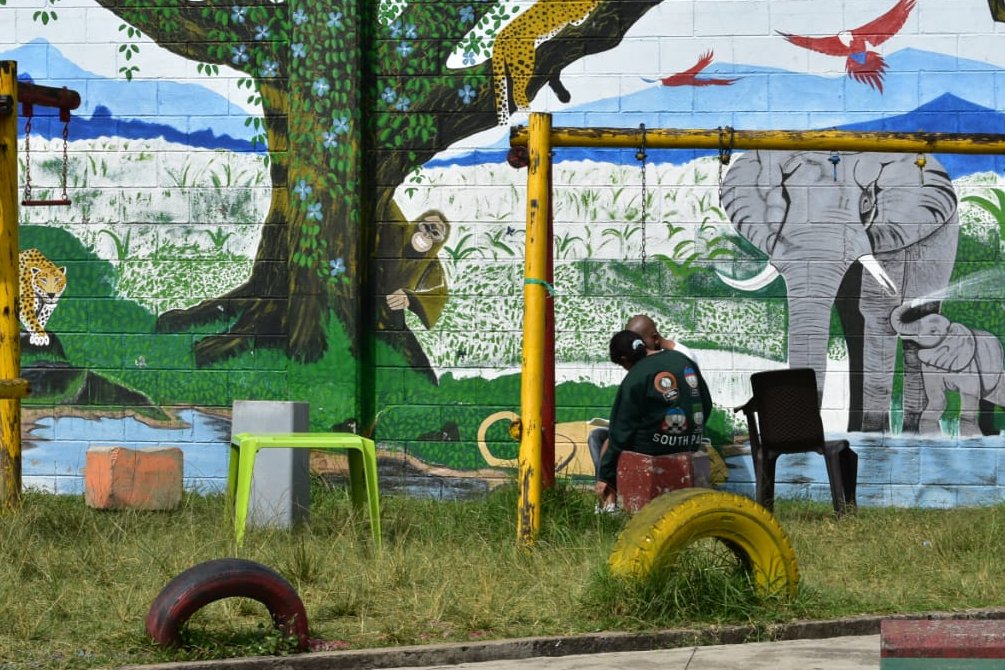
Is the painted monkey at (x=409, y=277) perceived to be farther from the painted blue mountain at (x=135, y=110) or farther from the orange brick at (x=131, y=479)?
the orange brick at (x=131, y=479)

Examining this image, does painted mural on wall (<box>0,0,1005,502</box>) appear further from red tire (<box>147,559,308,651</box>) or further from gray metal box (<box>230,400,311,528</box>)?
red tire (<box>147,559,308,651</box>)

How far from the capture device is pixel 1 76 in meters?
9.26

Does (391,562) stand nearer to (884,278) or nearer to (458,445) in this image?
(458,445)

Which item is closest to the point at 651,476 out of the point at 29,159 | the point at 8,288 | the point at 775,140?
the point at 775,140

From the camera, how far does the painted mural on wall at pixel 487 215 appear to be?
11.1 meters

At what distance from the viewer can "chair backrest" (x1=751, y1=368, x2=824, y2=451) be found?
1032cm

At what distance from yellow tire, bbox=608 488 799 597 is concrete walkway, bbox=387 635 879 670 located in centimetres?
47

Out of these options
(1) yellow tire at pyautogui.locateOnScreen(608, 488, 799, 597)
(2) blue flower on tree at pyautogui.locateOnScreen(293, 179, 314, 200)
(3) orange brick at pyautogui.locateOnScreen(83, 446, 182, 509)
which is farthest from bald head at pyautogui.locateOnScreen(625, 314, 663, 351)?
(3) orange brick at pyautogui.locateOnScreen(83, 446, 182, 509)

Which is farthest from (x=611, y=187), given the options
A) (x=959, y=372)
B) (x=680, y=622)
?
(x=680, y=622)

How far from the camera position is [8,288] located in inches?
365

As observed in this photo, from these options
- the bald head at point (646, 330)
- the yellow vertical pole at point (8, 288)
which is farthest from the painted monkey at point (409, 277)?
the yellow vertical pole at point (8, 288)

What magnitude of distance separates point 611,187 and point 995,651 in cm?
709

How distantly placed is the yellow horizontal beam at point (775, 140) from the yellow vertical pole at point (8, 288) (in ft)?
10.8

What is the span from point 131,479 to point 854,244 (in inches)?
228
